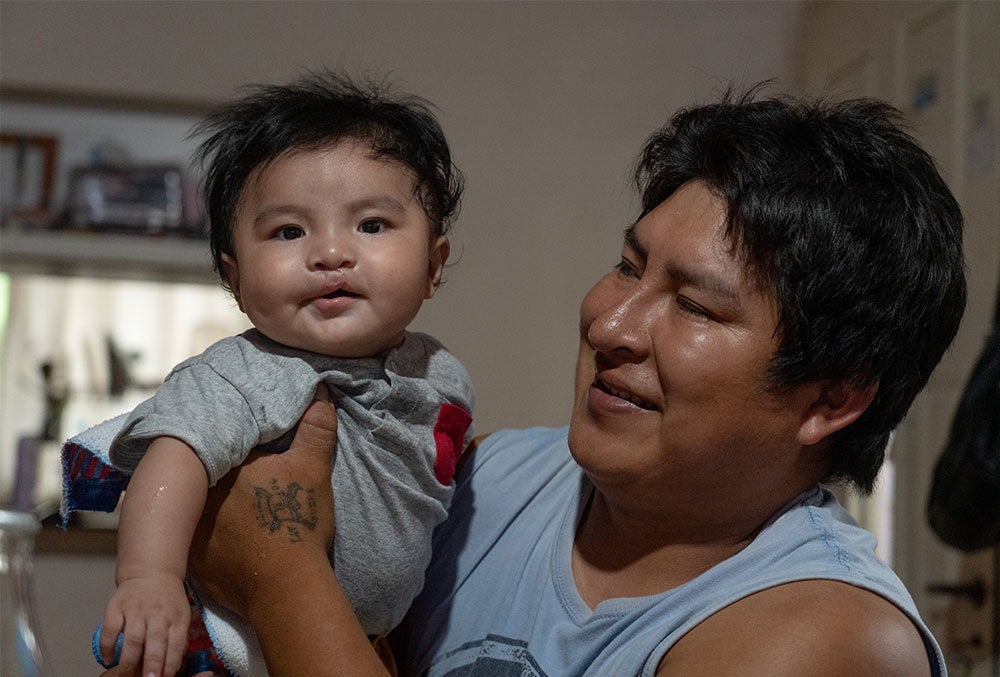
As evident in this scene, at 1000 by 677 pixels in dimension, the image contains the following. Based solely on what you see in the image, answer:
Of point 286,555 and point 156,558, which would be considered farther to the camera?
point 286,555

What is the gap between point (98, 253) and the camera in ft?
12.5

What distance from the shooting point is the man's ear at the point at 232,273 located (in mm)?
1372

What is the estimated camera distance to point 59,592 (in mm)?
3834

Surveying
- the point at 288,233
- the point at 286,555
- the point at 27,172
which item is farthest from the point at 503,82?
the point at 286,555

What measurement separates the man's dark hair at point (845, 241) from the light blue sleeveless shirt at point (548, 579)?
18 cm

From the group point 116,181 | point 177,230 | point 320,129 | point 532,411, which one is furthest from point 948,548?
point 116,181

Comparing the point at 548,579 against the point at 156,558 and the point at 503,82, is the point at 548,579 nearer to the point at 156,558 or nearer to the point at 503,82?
the point at 156,558

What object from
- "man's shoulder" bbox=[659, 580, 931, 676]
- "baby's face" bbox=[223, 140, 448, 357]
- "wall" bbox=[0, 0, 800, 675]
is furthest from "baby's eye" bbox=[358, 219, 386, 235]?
"wall" bbox=[0, 0, 800, 675]

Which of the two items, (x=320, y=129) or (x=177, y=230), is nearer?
(x=320, y=129)

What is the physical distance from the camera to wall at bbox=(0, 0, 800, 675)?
12.9 feet

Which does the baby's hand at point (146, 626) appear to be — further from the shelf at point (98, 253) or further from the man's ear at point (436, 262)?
the shelf at point (98, 253)

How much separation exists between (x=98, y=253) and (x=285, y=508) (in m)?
2.88

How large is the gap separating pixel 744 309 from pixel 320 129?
0.55 meters

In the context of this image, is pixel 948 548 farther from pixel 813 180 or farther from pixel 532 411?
pixel 813 180
